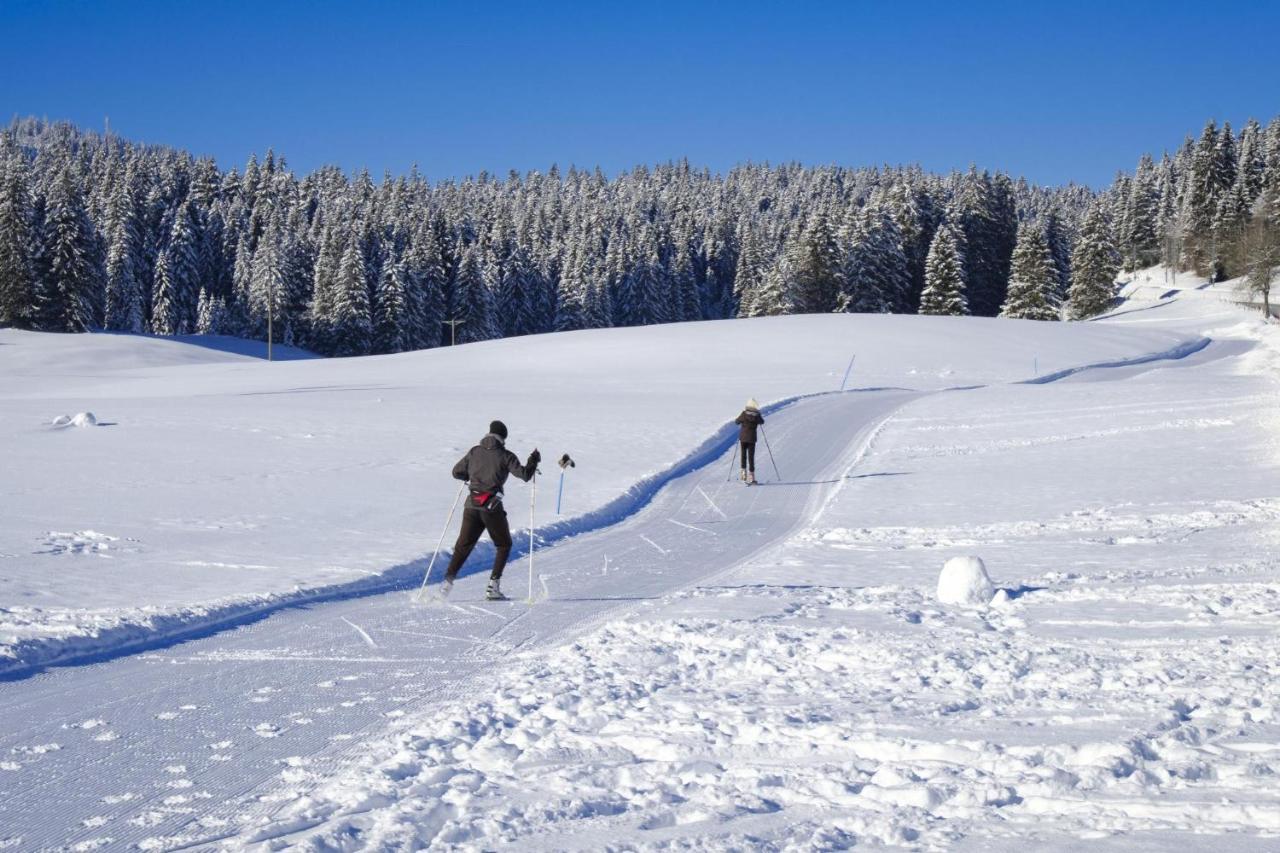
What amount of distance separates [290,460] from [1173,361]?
5000 centimetres

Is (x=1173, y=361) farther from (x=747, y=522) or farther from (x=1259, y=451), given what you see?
(x=747, y=522)

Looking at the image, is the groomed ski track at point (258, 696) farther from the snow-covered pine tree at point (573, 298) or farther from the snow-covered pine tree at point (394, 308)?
the snow-covered pine tree at point (573, 298)

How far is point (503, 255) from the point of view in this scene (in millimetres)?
101438

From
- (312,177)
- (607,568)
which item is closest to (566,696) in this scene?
(607,568)

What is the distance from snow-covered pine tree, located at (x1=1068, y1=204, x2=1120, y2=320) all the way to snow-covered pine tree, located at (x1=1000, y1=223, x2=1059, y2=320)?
3.50 metres

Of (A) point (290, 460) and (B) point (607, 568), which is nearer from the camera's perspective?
(B) point (607, 568)

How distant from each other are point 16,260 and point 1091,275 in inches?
3130

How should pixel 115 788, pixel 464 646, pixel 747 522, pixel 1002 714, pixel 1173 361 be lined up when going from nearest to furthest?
pixel 115 788 → pixel 1002 714 → pixel 464 646 → pixel 747 522 → pixel 1173 361

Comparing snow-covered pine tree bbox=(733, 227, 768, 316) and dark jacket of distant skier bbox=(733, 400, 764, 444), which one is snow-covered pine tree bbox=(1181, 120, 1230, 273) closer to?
snow-covered pine tree bbox=(733, 227, 768, 316)

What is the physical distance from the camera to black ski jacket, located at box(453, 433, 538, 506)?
1109 centimetres

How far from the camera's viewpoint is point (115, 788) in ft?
18.1

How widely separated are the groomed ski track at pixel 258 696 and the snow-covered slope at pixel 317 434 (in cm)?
100

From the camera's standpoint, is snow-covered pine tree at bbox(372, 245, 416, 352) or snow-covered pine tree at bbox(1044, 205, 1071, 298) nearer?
snow-covered pine tree at bbox(372, 245, 416, 352)

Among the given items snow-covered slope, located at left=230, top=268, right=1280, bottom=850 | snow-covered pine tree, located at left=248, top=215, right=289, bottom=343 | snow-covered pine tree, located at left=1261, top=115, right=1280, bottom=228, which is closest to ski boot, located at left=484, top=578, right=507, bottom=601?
snow-covered slope, located at left=230, top=268, right=1280, bottom=850
